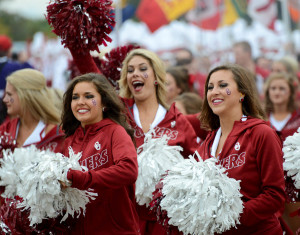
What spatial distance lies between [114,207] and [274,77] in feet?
13.0

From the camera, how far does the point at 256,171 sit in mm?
3859

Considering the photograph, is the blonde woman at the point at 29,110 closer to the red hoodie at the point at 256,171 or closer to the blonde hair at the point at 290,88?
the red hoodie at the point at 256,171

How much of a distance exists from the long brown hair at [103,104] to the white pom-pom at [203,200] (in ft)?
3.33

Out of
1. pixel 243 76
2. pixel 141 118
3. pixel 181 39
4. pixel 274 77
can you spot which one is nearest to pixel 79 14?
pixel 141 118

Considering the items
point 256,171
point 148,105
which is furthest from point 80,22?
point 256,171

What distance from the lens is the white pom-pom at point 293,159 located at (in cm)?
410

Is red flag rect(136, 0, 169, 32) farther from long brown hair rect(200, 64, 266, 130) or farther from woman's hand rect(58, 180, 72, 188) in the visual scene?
woman's hand rect(58, 180, 72, 188)

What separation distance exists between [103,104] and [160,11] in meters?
9.88

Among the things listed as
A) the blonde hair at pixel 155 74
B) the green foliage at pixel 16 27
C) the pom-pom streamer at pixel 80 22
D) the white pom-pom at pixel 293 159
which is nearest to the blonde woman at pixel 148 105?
the blonde hair at pixel 155 74

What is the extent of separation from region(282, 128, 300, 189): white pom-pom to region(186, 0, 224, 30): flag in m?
10.8

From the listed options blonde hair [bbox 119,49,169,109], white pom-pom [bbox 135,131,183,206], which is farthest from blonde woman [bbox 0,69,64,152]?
white pom-pom [bbox 135,131,183,206]

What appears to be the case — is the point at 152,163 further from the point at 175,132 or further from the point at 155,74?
the point at 155,74

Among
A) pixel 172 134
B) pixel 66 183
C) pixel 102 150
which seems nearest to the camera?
pixel 66 183

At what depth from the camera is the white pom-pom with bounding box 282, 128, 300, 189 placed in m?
4.10
